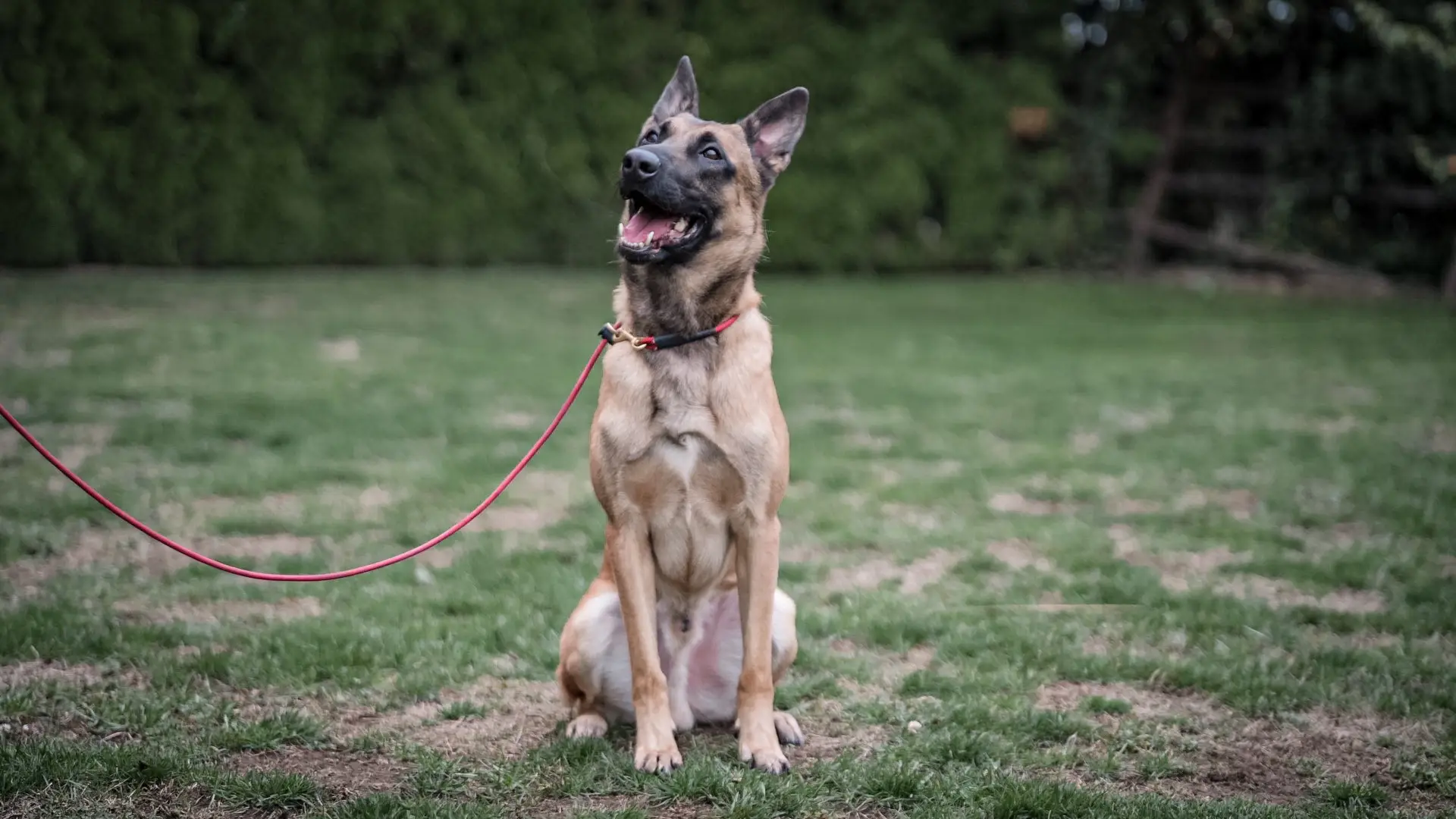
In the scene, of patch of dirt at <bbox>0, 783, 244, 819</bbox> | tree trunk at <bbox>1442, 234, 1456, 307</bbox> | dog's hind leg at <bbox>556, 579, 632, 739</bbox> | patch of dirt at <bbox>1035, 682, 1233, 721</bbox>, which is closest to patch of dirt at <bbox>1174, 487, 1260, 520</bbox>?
patch of dirt at <bbox>1035, 682, 1233, 721</bbox>

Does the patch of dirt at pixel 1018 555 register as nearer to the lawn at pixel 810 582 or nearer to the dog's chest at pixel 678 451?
the lawn at pixel 810 582

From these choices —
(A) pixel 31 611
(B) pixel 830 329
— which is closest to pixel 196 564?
(A) pixel 31 611

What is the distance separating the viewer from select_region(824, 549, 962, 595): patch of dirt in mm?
4828

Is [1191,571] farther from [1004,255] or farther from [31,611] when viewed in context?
[1004,255]

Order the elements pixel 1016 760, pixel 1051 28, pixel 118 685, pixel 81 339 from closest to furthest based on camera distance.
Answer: pixel 1016 760, pixel 118 685, pixel 81 339, pixel 1051 28

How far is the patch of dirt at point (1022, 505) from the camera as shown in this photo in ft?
19.2

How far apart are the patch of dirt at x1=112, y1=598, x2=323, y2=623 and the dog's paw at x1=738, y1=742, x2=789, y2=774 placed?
1881 millimetres

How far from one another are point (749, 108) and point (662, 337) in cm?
1114

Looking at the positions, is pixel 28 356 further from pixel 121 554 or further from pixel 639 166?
pixel 639 166

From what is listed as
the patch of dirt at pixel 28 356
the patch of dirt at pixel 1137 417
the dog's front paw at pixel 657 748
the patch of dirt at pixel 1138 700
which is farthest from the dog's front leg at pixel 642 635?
the patch of dirt at pixel 28 356

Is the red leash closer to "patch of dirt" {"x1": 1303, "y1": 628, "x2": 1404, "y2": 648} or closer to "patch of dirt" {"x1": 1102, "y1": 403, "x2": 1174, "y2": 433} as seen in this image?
"patch of dirt" {"x1": 1303, "y1": 628, "x2": 1404, "y2": 648}

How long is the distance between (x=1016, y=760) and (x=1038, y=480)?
331 centimetres

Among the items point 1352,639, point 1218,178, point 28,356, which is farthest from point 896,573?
point 1218,178

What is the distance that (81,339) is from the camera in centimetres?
845
